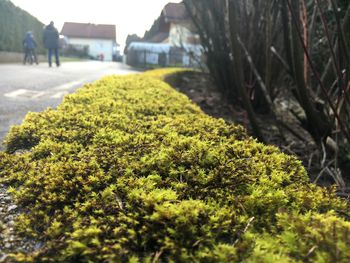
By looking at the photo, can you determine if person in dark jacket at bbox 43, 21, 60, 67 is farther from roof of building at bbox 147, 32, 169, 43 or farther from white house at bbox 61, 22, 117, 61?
white house at bbox 61, 22, 117, 61

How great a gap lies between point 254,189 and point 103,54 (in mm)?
77005

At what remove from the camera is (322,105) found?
15.7ft

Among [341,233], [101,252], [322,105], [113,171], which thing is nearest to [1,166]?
[113,171]

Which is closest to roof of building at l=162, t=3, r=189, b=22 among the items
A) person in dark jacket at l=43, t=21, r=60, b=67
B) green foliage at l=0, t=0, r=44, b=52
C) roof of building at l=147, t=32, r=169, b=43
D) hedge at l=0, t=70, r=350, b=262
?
hedge at l=0, t=70, r=350, b=262

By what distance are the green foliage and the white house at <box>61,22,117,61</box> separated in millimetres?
53799

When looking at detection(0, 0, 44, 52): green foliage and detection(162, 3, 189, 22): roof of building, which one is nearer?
detection(162, 3, 189, 22): roof of building

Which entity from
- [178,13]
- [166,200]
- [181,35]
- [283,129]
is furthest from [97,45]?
[166,200]

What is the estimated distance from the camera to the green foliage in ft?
64.8

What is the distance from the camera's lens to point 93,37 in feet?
262

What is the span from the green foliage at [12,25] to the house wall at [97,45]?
53419mm

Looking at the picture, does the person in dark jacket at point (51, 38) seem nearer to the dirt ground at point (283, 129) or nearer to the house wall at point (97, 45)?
the dirt ground at point (283, 129)

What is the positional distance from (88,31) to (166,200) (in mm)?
83921

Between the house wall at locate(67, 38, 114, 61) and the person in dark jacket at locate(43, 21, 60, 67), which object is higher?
the house wall at locate(67, 38, 114, 61)

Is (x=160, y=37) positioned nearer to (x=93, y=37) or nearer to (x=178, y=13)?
(x=93, y=37)
